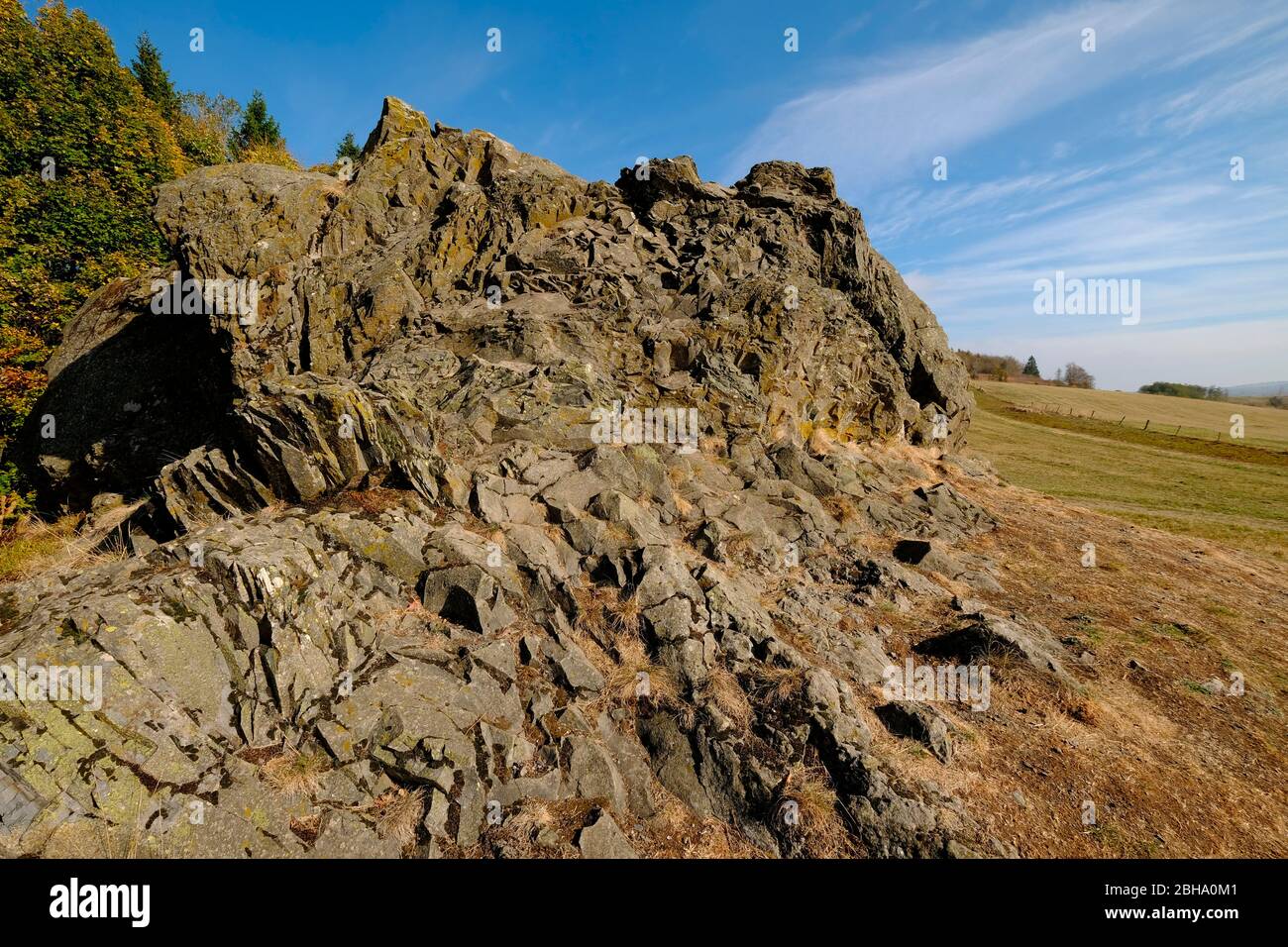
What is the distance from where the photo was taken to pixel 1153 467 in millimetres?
47594

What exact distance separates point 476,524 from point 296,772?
21.2 feet

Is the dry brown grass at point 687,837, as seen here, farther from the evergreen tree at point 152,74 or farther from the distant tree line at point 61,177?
the evergreen tree at point 152,74

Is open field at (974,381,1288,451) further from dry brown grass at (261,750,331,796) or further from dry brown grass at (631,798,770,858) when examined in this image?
dry brown grass at (261,750,331,796)

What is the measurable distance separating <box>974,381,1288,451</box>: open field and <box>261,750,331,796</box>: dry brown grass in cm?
9840

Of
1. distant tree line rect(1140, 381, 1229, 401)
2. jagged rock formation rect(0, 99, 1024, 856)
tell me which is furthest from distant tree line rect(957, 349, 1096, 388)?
jagged rock formation rect(0, 99, 1024, 856)

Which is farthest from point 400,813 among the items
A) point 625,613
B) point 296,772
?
point 625,613

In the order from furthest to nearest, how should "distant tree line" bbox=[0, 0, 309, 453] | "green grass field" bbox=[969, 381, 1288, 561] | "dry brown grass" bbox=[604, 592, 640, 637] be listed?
"green grass field" bbox=[969, 381, 1288, 561] < "distant tree line" bbox=[0, 0, 309, 453] < "dry brown grass" bbox=[604, 592, 640, 637]

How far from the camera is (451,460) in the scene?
14953mm

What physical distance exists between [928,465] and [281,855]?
104ft

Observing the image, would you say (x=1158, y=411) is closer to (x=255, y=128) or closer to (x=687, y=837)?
(x=687, y=837)

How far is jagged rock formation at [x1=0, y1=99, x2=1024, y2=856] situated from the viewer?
25.4 feet

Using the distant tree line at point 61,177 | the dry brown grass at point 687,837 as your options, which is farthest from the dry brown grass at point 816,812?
the distant tree line at point 61,177
